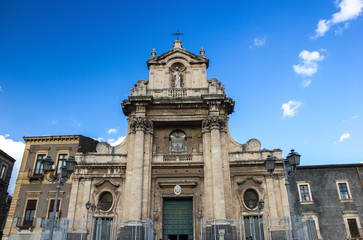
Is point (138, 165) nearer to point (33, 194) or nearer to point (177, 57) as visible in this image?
point (33, 194)

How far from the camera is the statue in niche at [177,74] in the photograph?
89.1 feet

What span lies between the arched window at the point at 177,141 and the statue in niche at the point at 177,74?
14.1ft

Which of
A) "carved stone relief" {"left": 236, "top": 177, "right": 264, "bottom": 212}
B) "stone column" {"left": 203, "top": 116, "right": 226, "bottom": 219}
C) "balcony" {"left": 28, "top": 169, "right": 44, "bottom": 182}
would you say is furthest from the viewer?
"balcony" {"left": 28, "top": 169, "right": 44, "bottom": 182}

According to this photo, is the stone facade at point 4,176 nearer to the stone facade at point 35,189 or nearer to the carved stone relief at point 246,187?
the stone facade at point 35,189

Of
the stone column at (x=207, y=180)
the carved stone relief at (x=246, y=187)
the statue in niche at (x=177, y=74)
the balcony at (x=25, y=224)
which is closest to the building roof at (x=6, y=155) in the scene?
the balcony at (x=25, y=224)

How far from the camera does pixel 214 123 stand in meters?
24.0

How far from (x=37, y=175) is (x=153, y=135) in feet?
33.9

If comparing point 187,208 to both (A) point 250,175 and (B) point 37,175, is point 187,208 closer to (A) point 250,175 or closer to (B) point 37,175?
(A) point 250,175

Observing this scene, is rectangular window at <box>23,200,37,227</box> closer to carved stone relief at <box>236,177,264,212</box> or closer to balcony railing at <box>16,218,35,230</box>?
balcony railing at <box>16,218,35,230</box>

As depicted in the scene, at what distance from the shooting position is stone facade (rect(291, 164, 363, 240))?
24.0 meters

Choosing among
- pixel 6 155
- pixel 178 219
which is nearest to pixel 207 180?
pixel 178 219

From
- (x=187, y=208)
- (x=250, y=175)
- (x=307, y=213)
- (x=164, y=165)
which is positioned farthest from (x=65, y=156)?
(x=307, y=213)

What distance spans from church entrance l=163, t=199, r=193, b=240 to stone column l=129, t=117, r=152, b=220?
241cm

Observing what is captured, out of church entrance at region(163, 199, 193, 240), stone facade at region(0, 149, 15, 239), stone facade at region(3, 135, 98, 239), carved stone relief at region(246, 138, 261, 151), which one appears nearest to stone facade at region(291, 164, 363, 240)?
carved stone relief at region(246, 138, 261, 151)
